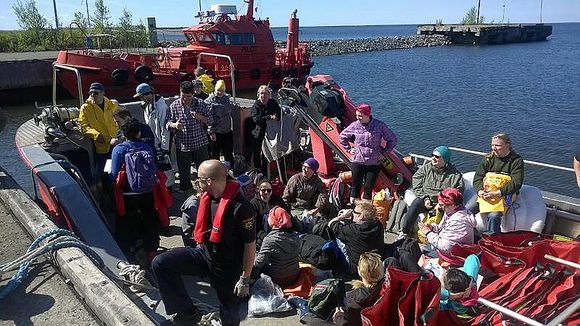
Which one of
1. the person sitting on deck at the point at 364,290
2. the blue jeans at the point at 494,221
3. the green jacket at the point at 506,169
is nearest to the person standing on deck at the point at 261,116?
the green jacket at the point at 506,169

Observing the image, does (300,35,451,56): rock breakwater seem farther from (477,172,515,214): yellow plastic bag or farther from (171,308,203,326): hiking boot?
(171,308,203,326): hiking boot

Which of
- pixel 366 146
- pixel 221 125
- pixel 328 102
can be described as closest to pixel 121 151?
pixel 221 125

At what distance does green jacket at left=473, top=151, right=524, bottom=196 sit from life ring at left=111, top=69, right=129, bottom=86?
15.9 m

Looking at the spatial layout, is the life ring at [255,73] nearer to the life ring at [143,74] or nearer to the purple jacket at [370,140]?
the life ring at [143,74]

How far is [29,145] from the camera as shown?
5.64 m

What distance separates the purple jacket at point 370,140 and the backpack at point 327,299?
226 cm

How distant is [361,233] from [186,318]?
1617mm

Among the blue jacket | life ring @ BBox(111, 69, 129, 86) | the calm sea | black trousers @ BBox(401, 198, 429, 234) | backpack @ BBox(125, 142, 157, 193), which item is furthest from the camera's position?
life ring @ BBox(111, 69, 129, 86)

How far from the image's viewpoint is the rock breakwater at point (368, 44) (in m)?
64.6

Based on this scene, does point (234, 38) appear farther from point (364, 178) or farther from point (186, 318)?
point (186, 318)

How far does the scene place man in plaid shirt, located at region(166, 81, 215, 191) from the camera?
19.5 feet

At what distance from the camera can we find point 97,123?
5.73m

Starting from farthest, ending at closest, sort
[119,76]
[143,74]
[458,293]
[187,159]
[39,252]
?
[143,74]
[119,76]
[187,159]
[458,293]
[39,252]

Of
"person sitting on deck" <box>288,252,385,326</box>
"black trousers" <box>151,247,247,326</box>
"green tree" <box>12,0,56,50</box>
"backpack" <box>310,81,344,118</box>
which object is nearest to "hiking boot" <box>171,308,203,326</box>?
"black trousers" <box>151,247,247,326</box>
